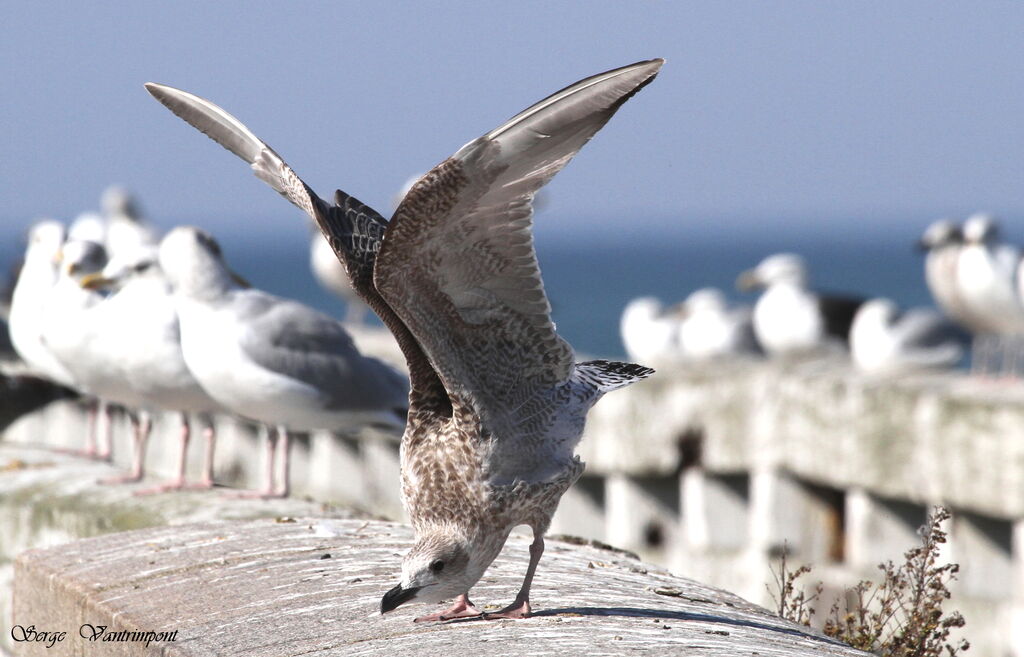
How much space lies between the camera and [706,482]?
35.9ft

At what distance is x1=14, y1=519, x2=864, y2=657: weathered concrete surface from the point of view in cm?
456

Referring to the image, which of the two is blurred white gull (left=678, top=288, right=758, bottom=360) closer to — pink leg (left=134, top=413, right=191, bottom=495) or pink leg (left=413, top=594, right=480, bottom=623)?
pink leg (left=134, top=413, right=191, bottom=495)

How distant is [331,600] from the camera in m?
5.03

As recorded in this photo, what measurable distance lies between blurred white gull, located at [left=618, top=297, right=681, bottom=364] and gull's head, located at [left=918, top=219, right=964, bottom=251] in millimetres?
3190

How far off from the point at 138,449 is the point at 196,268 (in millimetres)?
1103

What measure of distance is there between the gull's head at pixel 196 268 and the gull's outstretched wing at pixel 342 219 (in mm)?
2439

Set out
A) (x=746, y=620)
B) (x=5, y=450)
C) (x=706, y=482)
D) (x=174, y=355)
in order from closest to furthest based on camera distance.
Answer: (x=746, y=620) < (x=174, y=355) < (x=5, y=450) < (x=706, y=482)

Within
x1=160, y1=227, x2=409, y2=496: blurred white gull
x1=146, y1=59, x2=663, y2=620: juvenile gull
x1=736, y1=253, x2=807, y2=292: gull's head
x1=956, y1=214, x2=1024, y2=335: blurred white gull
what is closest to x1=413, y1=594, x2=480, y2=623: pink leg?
x1=146, y1=59, x2=663, y2=620: juvenile gull

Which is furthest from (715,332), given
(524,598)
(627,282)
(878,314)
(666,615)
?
(627,282)

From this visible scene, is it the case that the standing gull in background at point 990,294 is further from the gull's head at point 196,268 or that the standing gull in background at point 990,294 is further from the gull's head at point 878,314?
the gull's head at point 196,268

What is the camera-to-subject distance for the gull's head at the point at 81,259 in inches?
374

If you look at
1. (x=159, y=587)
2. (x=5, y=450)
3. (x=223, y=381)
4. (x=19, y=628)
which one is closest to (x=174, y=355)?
(x=223, y=381)

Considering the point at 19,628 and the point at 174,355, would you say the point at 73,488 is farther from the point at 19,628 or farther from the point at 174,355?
the point at 19,628

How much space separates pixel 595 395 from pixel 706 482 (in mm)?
5978
